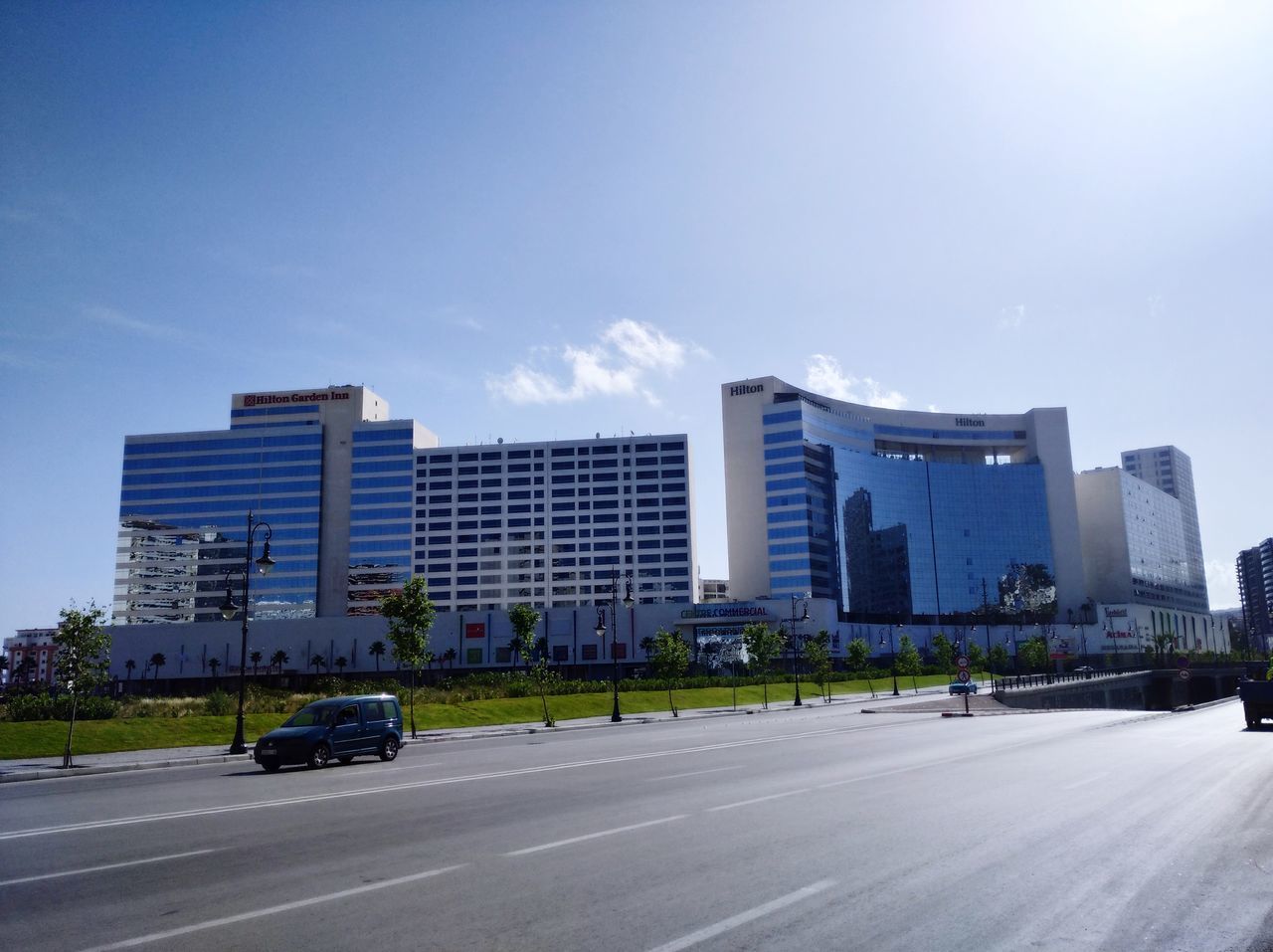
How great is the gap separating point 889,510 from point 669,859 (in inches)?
6879

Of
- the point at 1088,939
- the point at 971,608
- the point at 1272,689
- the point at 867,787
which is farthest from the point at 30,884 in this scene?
the point at 971,608

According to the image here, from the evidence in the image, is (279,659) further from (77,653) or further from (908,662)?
(77,653)

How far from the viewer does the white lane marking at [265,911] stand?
7711 millimetres

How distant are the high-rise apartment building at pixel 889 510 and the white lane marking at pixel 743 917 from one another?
5877 inches

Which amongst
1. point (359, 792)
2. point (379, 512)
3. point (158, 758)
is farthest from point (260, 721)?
point (379, 512)

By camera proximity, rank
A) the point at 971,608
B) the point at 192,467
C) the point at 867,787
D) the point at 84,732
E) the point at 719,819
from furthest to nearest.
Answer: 1. the point at 971,608
2. the point at 192,467
3. the point at 84,732
4. the point at 867,787
5. the point at 719,819

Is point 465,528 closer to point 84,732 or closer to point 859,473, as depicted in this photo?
point 859,473

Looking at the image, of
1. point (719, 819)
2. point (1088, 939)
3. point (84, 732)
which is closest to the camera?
point (1088, 939)

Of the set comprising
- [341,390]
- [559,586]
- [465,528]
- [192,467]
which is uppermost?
[341,390]

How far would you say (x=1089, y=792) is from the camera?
1566cm

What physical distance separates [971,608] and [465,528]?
10350 cm

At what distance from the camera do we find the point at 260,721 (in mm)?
39375

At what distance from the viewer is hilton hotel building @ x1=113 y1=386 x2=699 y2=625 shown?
166750 mm

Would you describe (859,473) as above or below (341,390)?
below
